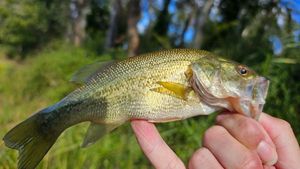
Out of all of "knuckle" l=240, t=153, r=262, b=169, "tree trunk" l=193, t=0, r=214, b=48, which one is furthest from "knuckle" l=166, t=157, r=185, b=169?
"tree trunk" l=193, t=0, r=214, b=48

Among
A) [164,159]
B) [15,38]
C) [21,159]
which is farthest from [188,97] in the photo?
[15,38]

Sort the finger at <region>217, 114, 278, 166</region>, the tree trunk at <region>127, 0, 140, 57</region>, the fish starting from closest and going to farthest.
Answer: the finger at <region>217, 114, 278, 166</region> < the fish < the tree trunk at <region>127, 0, 140, 57</region>

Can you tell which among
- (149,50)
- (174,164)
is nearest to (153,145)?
(174,164)

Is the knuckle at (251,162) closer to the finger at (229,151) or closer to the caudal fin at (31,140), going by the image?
the finger at (229,151)

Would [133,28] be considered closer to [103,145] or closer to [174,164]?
[103,145]

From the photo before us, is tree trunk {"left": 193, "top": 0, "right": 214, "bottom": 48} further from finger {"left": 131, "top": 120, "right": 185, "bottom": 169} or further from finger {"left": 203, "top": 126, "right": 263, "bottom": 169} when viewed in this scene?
finger {"left": 203, "top": 126, "right": 263, "bottom": 169}

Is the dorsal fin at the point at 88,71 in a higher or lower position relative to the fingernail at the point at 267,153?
higher

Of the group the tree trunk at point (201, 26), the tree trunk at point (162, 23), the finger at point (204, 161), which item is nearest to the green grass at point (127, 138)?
the finger at point (204, 161)

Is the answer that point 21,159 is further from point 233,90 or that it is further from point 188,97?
point 233,90
